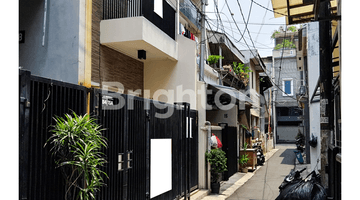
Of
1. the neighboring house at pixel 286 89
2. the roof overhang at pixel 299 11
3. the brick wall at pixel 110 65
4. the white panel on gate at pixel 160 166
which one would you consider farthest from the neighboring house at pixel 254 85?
the white panel on gate at pixel 160 166

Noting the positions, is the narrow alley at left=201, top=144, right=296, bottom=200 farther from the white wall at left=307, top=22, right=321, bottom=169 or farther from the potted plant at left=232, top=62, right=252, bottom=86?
the potted plant at left=232, top=62, right=252, bottom=86

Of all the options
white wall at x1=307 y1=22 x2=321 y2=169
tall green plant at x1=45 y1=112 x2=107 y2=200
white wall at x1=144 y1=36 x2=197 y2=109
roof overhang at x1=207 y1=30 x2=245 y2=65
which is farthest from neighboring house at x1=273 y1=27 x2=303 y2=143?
tall green plant at x1=45 y1=112 x2=107 y2=200

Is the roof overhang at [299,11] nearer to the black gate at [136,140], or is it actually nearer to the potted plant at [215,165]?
the black gate at [136,140]

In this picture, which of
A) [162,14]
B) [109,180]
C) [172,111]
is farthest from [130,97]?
[162,14]

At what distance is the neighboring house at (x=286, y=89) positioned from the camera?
134 ft

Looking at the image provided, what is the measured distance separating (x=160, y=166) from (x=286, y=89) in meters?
36.9

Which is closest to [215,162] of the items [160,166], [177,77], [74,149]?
[177,77]

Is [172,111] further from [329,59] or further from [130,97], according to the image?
[329,59]

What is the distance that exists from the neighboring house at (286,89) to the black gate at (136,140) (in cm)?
3172

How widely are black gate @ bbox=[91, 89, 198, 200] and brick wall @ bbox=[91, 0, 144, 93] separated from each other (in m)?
1.81

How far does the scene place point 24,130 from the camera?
14.8 feet

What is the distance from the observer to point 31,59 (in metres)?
8.37

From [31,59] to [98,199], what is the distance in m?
4.32

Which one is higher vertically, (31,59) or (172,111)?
(31,59)
